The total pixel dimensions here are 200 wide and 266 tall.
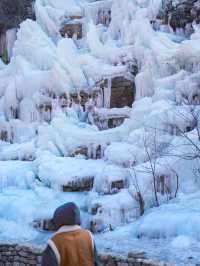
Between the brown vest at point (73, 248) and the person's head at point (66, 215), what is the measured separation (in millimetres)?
81

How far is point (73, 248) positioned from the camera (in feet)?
11.4

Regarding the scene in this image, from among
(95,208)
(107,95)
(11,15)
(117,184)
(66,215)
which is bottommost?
(95,208)

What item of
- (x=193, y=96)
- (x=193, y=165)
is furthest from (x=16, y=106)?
(x=193, y=165)

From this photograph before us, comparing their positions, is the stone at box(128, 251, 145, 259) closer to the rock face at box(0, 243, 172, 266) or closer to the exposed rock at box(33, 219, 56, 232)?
the rock face at box(0, 243, 172, 266)

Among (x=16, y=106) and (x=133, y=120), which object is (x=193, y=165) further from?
(x=16, y=106)

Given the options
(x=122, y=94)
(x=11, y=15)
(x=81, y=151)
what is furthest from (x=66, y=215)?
(x=11, y=15)

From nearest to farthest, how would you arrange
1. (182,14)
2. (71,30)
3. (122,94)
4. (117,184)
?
(117,184), (122,94), (182,14), (71,30)

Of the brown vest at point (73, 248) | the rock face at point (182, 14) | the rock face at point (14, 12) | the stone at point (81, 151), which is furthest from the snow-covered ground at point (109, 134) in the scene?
the brown vest at point (73, 248)

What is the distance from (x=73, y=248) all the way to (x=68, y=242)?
0.06 meters

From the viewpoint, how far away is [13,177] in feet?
40.5

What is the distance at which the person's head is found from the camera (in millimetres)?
3465

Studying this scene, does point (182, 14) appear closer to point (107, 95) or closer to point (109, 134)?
point (107, 95)

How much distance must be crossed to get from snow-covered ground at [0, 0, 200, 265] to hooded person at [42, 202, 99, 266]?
11.1 ft

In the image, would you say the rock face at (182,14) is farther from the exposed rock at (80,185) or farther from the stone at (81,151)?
the exposed rock at (80,185)
